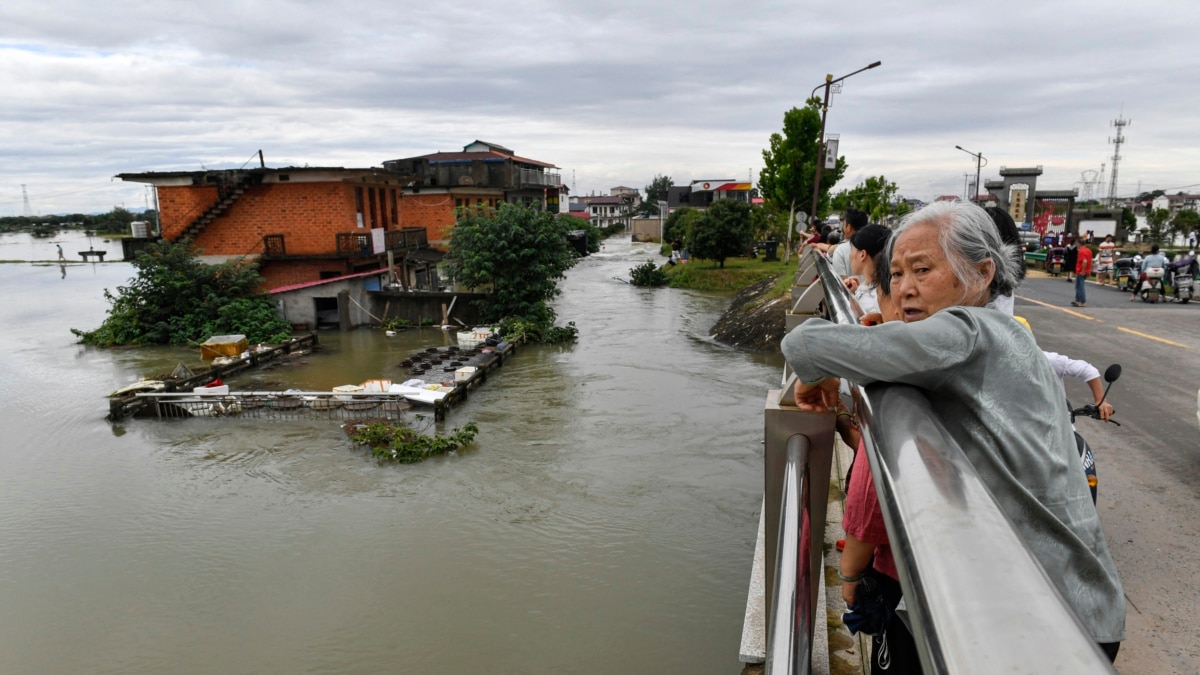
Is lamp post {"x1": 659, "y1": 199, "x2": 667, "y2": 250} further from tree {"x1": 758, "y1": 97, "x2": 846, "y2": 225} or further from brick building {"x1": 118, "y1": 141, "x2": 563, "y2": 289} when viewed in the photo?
brick building {"x1": 118, "y1": 141, "x2": 563, "y2": 289}

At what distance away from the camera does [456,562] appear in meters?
8.24

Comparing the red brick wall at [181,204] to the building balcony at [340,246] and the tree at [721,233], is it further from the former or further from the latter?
the tree at [721,233]

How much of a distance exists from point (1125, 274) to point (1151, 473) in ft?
55.1

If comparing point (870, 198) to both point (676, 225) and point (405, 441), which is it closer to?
point (676, 225)

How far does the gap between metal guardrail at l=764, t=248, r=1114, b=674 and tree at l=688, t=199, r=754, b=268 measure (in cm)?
3538

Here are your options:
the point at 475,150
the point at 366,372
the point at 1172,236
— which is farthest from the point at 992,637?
the point at 1172,236

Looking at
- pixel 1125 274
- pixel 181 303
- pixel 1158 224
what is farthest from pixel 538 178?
pixel 1158 224

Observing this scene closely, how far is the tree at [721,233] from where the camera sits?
116 ft

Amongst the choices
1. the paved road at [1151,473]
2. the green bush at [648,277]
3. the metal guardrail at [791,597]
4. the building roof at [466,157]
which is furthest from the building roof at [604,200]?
the metal guardrail at [791,597]

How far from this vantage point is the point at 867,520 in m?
1.95

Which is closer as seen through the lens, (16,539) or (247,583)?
(247,583)

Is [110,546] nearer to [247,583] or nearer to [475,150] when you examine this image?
[247,583]

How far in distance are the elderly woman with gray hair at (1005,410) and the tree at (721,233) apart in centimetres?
3485

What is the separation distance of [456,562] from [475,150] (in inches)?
1792
